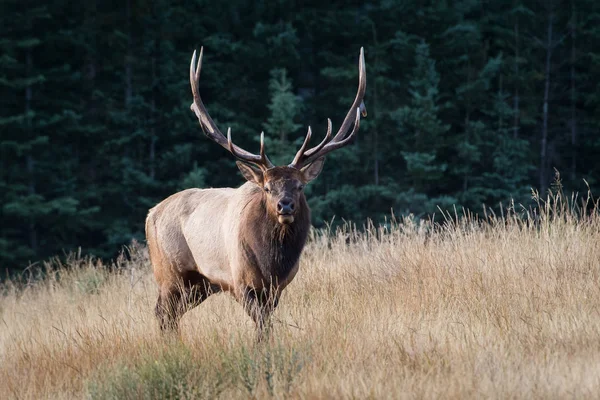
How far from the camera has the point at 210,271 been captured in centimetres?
669

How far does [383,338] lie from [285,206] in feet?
3.91

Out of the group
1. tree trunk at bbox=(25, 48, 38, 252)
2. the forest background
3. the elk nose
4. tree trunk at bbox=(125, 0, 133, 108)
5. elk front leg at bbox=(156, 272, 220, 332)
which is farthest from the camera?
tree trunk at bbox=(125, 0, 133, 108)

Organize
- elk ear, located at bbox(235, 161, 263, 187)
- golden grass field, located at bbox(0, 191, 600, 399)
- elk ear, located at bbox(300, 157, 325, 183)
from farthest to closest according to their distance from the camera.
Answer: elk ear, located at bbox(300, 157, 325, 183) < elk ear, located at bbox(235, 161, 263, 187) < golden grass field, located at bbox(0, 191, 600, 399)

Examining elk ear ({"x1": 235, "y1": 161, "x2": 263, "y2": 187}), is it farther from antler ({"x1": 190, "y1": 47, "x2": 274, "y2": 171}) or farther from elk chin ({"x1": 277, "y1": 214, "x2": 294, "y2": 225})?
elk chin ({"x1": 277, "y1": 214, "x2": 294, "y2": 225})

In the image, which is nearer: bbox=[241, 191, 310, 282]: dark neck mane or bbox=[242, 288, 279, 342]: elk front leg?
bbox=[242, 288, 279, 342]: elk front leg

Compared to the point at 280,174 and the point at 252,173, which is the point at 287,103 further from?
the point at 280,174

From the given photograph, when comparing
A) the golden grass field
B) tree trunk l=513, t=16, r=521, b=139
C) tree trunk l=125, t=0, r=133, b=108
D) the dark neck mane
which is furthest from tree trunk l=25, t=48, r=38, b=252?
the dark neck mane

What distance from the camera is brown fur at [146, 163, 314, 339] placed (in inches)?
243

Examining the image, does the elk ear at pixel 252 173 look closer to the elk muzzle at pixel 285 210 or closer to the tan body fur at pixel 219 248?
the tan body fur at pixel 219 248

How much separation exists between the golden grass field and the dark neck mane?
0.40 metres

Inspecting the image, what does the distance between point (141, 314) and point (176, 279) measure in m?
0.56

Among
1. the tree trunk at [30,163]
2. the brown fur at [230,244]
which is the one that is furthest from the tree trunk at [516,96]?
the brown fur at [230,244]

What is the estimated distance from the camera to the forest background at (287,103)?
2467 centimetres

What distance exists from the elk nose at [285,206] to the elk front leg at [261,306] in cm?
57
